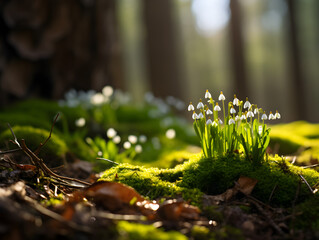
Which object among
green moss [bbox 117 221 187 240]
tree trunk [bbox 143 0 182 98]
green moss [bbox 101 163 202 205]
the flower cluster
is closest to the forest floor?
green moss [bbox 117 221 187 240]

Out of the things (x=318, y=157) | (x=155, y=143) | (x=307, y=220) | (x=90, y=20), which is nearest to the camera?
(x=307, y=220)

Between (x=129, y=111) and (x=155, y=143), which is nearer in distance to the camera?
(x=155, y=143)

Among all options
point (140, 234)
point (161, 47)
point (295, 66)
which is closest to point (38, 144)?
point (140, 234)

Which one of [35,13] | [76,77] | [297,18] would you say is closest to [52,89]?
[76,77]

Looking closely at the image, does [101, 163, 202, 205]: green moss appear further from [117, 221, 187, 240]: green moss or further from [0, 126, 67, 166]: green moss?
[0, 126, 67, 166]: green moss

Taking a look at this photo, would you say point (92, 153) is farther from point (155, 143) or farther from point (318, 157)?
point (318, 157)

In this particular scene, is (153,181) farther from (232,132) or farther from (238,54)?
(238,54)
